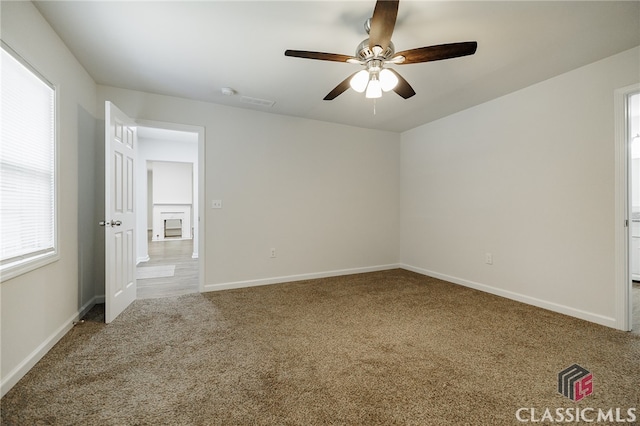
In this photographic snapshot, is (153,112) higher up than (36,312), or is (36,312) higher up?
(153,112)

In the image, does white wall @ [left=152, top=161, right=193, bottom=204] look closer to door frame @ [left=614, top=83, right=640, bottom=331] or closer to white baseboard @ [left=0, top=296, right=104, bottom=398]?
white baseboard @ [left=0, top=296, right=104, bottom=398]

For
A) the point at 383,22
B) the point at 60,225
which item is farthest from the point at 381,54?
the point at 60,225

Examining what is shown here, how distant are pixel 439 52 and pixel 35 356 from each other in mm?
3407

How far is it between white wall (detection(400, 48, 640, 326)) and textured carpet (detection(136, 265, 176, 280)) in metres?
4.30

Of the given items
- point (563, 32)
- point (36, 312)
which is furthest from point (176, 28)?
point (563, 32)

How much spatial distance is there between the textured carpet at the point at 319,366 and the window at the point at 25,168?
0.77 m

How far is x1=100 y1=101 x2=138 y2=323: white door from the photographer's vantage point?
2590mm

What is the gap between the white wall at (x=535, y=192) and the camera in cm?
254

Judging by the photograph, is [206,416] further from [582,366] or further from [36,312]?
[582,366]

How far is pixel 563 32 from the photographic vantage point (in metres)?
2.08

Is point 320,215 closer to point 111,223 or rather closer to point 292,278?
point 292,278

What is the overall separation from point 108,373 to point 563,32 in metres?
4.06

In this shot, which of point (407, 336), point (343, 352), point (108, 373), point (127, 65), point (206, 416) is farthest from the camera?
point (127, 65)

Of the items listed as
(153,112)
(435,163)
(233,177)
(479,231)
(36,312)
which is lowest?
(36,312)
